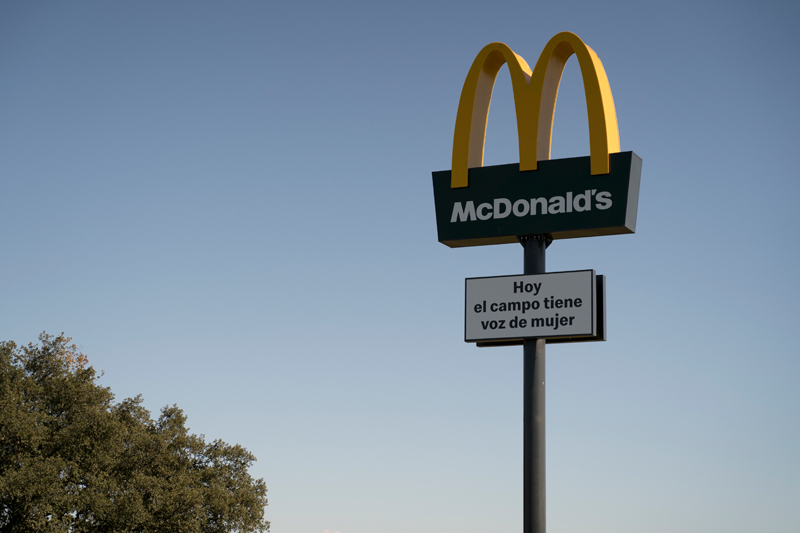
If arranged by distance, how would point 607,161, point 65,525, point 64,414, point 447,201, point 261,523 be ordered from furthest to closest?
point 261,523
point 64,414
point 65,525
point 447,201
point 607,161

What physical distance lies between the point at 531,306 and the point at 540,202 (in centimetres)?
187

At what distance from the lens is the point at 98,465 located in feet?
103

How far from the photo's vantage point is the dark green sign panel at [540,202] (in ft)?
48.9

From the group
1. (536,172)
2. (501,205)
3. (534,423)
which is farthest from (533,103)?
(534,423)

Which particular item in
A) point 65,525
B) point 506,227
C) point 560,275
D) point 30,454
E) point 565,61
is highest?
point 565,61

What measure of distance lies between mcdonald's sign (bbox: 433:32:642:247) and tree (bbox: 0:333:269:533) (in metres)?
20.2

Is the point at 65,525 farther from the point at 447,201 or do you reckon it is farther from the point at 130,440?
the point at 447,201

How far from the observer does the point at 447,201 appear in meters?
16.1

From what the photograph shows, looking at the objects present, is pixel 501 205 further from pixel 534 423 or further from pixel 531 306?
pixel 534 423

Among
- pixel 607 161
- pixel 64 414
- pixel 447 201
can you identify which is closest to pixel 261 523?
pixel 64 414

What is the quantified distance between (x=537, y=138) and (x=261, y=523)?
79.7 ft

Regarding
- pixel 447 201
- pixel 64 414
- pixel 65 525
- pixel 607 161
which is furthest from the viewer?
pixel 64 414

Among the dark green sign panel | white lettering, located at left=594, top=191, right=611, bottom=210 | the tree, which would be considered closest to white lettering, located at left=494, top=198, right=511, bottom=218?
the dark green sign panel

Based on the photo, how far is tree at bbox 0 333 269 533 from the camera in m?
29.8
